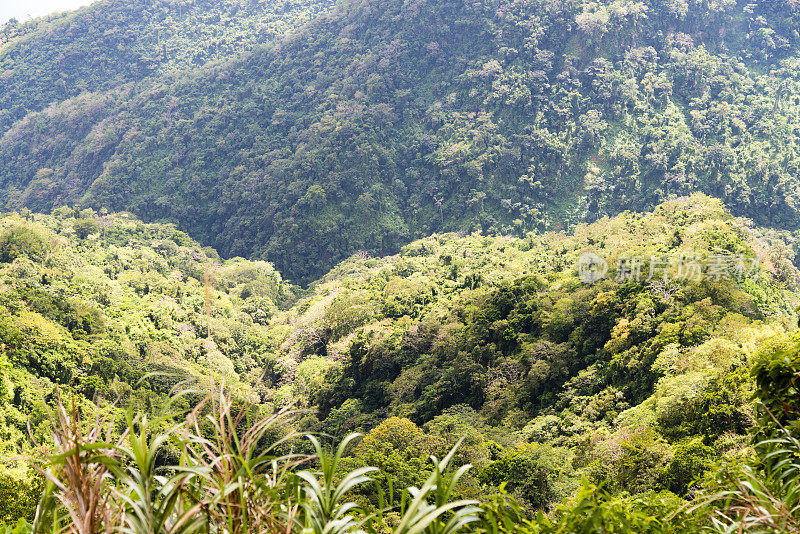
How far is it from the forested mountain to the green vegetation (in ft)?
27.1

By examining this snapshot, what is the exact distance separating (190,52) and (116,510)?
7321 cm

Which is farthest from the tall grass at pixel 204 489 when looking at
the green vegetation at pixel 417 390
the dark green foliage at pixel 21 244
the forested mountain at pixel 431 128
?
the forested mountain at pixel 431 128

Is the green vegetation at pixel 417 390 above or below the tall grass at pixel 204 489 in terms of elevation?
below

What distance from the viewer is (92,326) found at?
22.8 m

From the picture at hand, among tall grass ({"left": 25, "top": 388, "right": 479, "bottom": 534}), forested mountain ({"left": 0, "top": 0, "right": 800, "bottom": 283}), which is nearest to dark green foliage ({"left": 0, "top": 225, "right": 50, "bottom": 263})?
forested mountain ({"left": 0, "top": 0, "right": 800, "bottom": 283})

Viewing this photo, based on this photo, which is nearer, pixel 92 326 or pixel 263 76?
pixel 92 326

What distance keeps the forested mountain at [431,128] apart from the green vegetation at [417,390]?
825cm

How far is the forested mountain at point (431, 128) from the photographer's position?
4269cm

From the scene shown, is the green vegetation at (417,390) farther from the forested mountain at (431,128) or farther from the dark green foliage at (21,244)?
the forested mountain at (431,128)

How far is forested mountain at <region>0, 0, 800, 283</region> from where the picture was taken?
1681 inches

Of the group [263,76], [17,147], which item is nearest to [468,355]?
[263,76]

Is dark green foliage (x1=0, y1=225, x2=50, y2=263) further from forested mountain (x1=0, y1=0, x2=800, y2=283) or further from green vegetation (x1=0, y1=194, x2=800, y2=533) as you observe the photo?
forested mountain (x1=0, y1=0, x2=800, y2=283)

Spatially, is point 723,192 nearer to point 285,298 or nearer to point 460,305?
point 460,305

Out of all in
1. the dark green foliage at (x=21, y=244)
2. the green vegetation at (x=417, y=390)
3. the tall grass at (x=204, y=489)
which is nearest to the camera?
the tall grass at (x=204, y=489)
